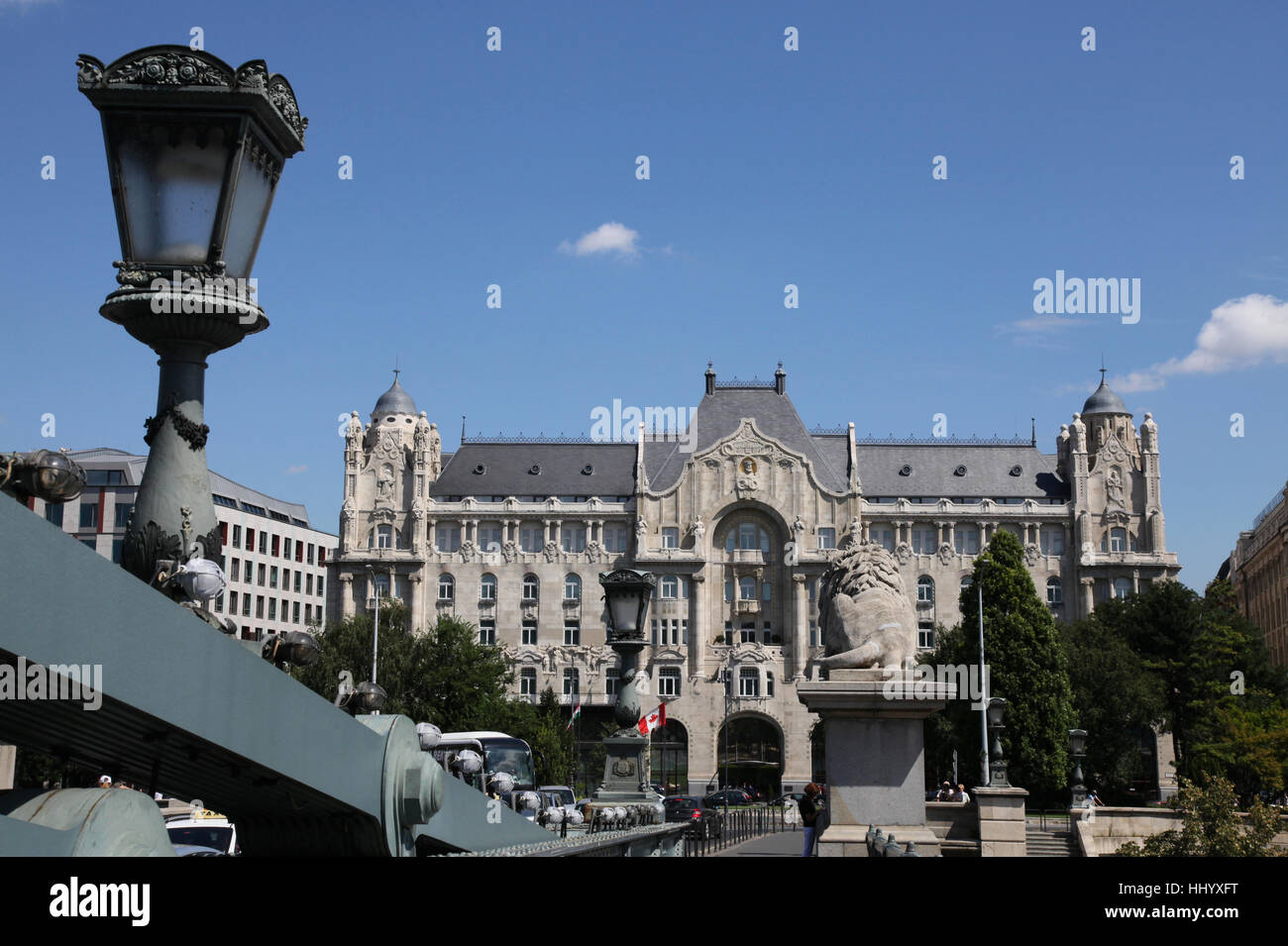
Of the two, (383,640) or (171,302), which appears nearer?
(171,302)

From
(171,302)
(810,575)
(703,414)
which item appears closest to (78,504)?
(703,414)

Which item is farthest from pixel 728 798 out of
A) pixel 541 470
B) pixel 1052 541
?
pixel 1052 541

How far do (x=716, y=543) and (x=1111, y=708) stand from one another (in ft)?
117

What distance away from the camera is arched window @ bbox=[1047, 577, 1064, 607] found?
97188 mm

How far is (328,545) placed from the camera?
4882 inches

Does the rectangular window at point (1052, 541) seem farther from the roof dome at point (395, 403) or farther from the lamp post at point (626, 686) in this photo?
the lamp post at point (626, 686)

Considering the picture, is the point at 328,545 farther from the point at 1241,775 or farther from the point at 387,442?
the point at 1241,775

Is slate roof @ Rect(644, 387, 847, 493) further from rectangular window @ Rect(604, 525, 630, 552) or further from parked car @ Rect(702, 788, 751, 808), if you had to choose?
parked car @ Rect(702, 788, 751, 808)

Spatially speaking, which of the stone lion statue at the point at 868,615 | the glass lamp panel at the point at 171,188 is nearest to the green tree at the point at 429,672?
the stone lion statue at the point at 868,615

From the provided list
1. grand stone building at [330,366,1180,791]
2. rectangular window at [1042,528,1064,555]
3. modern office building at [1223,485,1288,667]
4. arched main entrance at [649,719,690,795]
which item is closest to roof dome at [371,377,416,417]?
grand stone building at [330,366,1180,791]

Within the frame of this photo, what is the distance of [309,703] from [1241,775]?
210 ft

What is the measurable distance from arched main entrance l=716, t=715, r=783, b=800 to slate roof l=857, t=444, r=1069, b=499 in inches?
787
